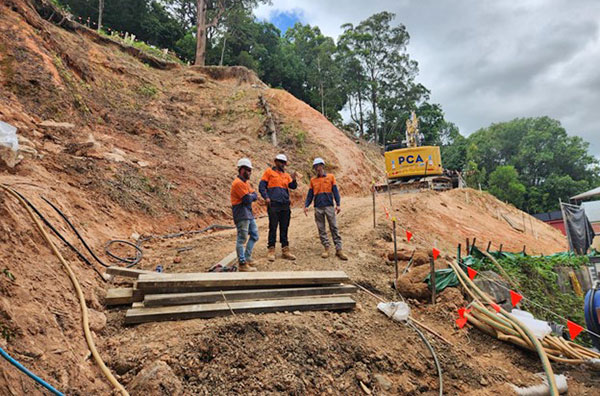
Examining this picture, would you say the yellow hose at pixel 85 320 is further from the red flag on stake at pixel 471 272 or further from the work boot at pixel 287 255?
the red flag on stake at pixel 471 272

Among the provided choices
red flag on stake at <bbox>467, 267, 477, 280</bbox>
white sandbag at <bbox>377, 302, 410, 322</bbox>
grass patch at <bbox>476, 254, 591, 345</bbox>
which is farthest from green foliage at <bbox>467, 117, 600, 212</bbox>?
white sandbag at <bbox>377, 302, 410, 322</bbox>

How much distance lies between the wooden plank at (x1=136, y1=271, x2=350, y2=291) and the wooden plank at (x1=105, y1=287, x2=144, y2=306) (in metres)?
0.13

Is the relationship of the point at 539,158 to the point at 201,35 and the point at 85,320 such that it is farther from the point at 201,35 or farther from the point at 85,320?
the point at 85,320

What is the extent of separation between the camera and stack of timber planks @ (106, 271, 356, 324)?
122 inches

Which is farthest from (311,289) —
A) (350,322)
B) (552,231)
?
(552,231)

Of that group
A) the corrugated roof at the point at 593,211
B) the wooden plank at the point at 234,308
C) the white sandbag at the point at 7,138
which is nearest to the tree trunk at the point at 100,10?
the white sandbag at the point at 7,138

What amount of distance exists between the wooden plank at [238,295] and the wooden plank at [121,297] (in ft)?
0.52

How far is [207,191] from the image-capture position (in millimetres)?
9531

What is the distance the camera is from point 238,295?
3.48 meters

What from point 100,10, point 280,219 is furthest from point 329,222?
point 100,10

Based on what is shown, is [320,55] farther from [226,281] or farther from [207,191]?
[226,281]

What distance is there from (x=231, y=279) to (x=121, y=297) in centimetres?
113

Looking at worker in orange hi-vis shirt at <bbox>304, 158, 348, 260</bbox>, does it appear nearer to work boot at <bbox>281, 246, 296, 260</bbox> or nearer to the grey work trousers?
the grey work trousers

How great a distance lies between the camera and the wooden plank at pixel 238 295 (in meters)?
3.15
